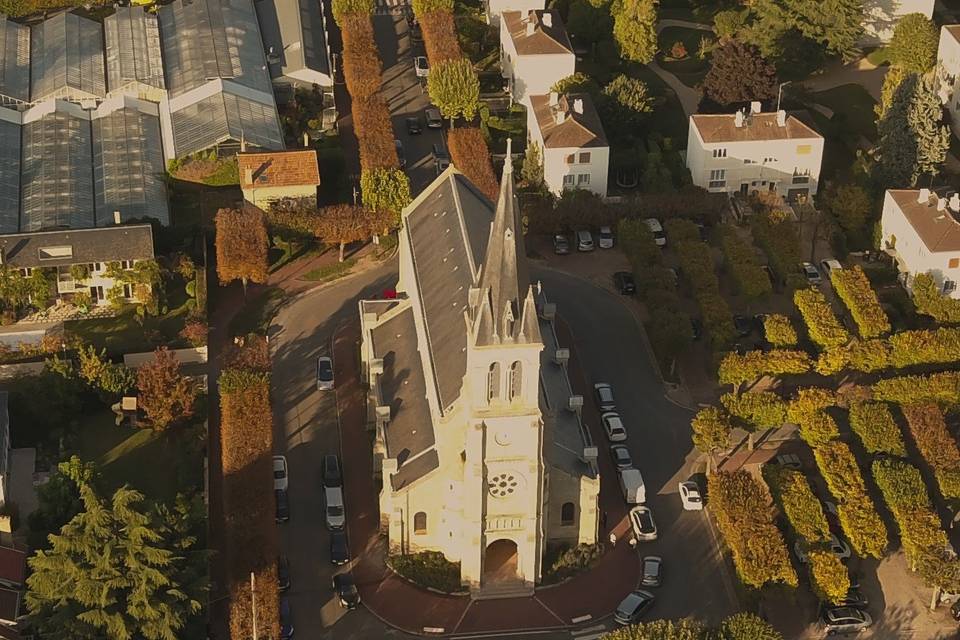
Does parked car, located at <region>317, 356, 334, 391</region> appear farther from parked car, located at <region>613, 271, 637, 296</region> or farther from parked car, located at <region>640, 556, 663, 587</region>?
parked car, located at <region>640, 556, 663, 587</region>

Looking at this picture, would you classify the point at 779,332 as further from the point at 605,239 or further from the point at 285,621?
the point at 285,621

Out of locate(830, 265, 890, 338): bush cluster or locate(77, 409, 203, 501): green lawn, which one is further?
locate(830, 265, 890, 338): bush cluster

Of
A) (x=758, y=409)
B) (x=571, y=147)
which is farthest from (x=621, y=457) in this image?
(x=571, y=147)

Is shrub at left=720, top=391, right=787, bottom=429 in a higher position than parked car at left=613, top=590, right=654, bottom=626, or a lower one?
higher

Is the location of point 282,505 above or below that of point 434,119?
below

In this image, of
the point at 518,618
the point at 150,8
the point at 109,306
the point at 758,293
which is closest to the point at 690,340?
the point at 758,293

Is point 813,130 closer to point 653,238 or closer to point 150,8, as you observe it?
point 653,238

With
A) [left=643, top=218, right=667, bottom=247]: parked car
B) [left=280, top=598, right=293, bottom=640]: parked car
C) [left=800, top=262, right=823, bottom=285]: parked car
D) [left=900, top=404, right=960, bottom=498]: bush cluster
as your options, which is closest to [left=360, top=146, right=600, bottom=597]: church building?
[left=280, top=598, right=293, bottom=640]: parked car

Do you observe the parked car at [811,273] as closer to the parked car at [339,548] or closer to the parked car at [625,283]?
the parked car at [625,283]
